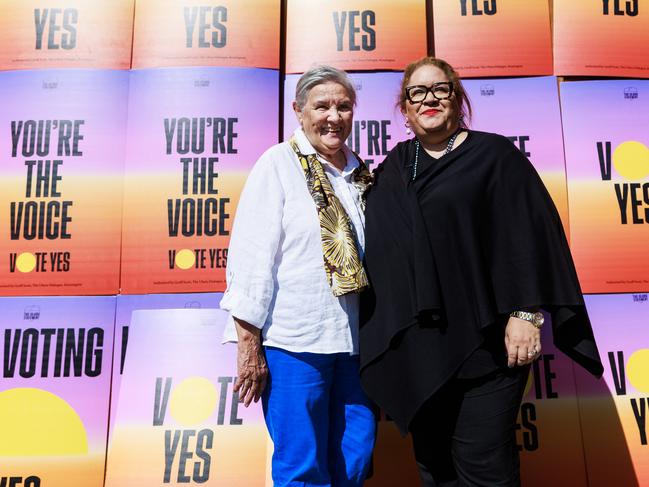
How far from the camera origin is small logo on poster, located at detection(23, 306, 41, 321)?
2.15 metres

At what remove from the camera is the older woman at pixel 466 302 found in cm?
136

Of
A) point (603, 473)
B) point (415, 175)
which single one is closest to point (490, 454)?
point (415, 175)

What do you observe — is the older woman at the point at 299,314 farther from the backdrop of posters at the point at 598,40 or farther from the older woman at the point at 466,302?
the backdrop of posters at the point at 598,40

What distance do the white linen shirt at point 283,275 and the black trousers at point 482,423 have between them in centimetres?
29

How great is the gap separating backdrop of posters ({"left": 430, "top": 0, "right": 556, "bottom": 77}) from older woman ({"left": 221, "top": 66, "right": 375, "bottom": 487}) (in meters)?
1.06

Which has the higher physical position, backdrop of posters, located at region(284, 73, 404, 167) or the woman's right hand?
backdrop of posters, located at region(284, 73, 404, 167)

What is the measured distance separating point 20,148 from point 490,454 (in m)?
2.18

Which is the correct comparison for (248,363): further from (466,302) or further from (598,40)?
(598,40)

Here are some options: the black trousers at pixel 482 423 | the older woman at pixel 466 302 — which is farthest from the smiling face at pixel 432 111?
the black trousers at pixel 482 423

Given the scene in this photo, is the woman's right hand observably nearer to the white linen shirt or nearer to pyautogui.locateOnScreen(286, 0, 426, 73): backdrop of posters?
the white linen shirt

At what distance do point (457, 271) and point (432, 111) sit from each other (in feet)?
1.52

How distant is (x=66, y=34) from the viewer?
229 cm

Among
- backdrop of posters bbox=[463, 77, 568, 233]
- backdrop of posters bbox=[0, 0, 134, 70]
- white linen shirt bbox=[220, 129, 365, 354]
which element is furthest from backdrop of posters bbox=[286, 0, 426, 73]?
white linen shirt bbox=[220, 129, 365, 354]

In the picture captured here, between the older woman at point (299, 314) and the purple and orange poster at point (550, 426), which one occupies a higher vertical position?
the older woman at point (299, 314)
